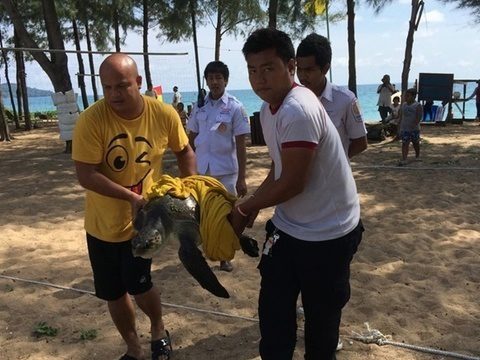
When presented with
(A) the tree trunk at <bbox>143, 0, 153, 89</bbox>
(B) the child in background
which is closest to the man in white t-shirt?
(B) the child in background

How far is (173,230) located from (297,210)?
515mm

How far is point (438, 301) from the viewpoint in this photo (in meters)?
3.49

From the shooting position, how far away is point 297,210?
194 cm

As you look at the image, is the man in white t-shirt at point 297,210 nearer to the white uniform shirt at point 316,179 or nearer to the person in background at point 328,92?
the white uniform shirt at point 316,179

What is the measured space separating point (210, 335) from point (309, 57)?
1.83 m

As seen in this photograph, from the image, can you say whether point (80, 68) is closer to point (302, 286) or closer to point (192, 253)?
point (192, 253)

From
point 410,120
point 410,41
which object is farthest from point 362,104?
point 410,120

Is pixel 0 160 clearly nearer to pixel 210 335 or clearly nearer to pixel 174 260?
pixel 174 260

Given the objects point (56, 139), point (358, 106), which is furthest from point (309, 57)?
point (56, 139)

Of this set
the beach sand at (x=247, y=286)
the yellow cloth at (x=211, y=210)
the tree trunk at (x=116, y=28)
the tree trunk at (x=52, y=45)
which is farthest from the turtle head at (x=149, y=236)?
the tree trunk at (x=116, y=28)

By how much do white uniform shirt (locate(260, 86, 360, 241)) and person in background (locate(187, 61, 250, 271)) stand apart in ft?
5.95

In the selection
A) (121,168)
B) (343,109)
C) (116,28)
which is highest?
(116,28)

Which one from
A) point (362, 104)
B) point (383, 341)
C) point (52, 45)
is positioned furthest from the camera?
point (362, 104)

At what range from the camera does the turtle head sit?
193 centimetres
